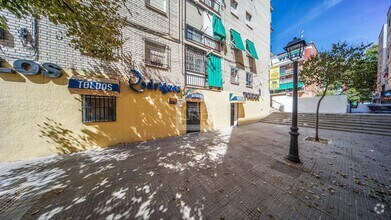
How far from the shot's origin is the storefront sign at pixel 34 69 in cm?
444

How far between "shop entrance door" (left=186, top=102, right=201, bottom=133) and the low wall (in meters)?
17.3

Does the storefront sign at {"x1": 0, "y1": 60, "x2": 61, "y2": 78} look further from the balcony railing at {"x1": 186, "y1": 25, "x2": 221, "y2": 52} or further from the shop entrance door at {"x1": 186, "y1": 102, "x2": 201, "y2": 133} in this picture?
the balcony railing at {"x1": 186, "y1": 25, "x2": 221, "y2": 52}

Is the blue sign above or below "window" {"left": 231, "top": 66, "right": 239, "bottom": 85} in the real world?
below

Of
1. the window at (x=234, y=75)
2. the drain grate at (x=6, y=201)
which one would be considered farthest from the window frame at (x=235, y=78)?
the drain grate at (x=6, y=201)

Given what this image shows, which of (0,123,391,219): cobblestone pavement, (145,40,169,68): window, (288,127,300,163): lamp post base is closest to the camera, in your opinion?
(0,123,391,219): cobblestone pavement

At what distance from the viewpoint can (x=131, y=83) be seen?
6570 mm

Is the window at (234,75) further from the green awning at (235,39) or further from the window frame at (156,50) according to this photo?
the window frame at (156,50)

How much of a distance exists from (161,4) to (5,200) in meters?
9.88

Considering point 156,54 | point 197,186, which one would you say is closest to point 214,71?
point 156,54

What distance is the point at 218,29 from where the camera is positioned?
407 inches

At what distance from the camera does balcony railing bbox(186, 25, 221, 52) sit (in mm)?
9305

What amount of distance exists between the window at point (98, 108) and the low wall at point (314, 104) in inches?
887

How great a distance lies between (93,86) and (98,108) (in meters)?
1.03

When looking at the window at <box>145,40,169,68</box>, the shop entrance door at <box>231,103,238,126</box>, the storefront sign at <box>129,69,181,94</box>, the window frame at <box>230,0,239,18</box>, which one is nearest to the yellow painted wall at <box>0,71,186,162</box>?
the storefront sign at <box>129,69,181,94</box>
